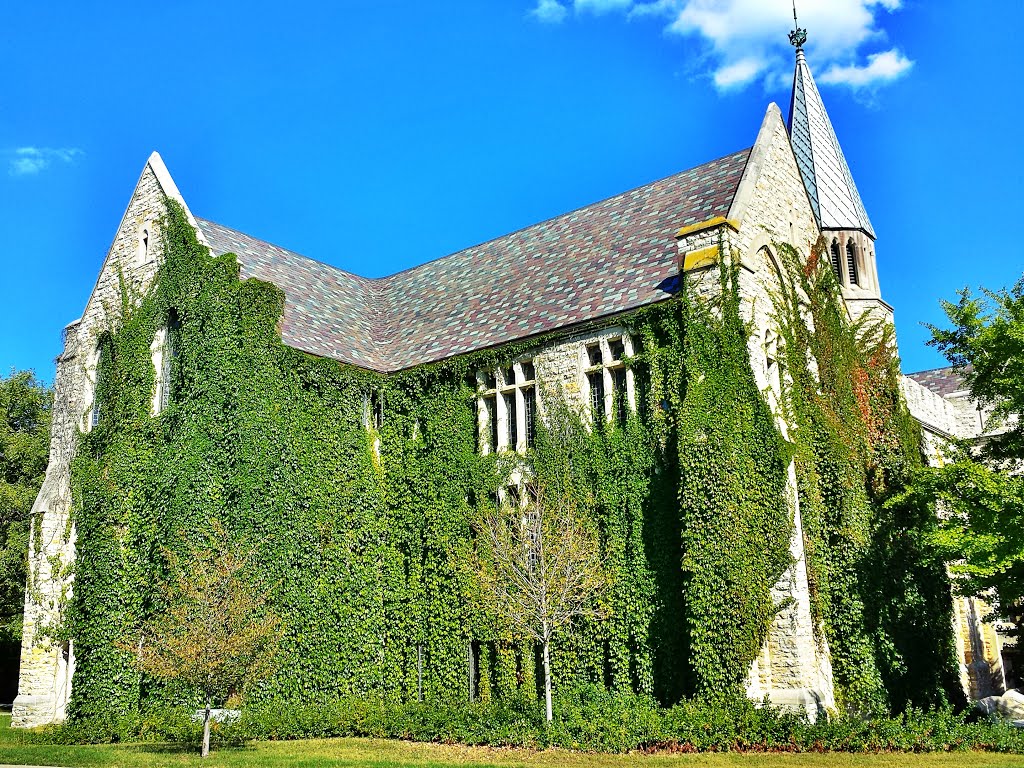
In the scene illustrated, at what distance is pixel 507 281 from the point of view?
27828mm

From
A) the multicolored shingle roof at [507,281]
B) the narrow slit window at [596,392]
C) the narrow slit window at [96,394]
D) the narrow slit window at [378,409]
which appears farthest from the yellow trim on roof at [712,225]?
the narrow slit window at [96,394]

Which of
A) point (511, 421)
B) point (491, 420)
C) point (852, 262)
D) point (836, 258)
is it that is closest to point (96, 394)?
point (491, 420)

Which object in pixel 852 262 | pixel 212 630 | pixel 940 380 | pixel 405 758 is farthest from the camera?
pixel 940 380

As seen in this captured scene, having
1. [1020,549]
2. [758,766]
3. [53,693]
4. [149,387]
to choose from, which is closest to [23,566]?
[53,693]

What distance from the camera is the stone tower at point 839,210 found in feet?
112

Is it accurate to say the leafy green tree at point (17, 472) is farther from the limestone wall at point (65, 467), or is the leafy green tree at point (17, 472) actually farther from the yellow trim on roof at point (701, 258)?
the yellow trim on roof at point (701, 258)

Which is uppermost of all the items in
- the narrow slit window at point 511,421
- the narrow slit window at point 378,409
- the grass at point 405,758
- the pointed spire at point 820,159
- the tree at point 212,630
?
the pointed spire at point 820,159

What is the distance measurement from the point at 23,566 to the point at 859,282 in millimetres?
33350

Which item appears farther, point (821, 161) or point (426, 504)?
point (821, 161)

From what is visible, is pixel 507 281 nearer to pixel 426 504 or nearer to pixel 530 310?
pixel 530 310

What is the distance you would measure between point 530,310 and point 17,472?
92.2ft

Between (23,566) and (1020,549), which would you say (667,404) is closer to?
Result: (1020,549)

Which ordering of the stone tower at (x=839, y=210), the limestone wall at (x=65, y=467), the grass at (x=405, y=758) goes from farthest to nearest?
the stone tower at (x=839, y=210)
the limestone wall at (x=65, y=467)
the grass at (x=405, y=758)

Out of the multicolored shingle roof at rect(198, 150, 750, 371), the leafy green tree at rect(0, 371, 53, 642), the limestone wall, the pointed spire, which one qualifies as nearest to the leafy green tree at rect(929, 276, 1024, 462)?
the multicolored shingle roof at rect(198, 150, 750, 371)
